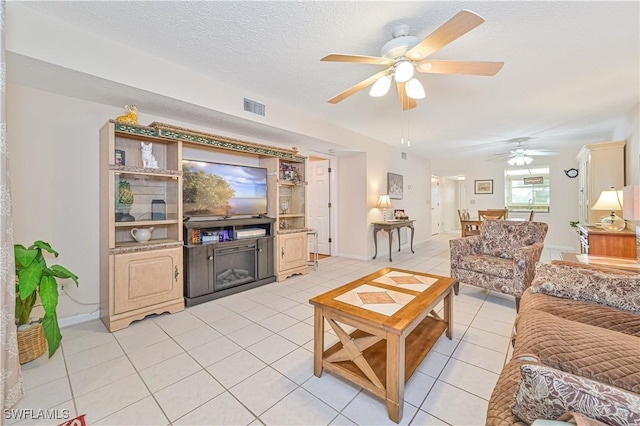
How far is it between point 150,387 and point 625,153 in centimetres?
635

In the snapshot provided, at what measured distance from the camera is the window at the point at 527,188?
6602 millimetres

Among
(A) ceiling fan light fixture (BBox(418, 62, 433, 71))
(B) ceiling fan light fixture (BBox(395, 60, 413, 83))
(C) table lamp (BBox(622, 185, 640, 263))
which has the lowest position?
(C) table lamp (BBox(622, 185, 640, 263))

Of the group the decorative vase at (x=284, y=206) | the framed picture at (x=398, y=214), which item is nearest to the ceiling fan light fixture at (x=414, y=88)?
the decorative vase at (x=284, y=206)

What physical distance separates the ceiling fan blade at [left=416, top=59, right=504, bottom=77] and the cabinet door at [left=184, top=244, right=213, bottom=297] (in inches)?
109

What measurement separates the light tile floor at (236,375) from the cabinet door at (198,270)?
0.86 feet

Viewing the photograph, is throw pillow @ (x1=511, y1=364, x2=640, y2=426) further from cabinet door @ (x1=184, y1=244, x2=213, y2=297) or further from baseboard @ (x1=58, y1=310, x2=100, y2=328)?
baseboard @ (x1=58, y1=310, x2=100, y2=328)

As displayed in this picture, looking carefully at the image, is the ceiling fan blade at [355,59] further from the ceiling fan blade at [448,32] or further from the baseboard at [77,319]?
the baseboard at [77,319]

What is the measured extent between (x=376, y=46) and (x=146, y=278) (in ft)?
9.70

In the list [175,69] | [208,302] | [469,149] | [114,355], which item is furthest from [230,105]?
[469,149]

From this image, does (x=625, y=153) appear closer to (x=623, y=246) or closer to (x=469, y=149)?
(x=623, y=246)

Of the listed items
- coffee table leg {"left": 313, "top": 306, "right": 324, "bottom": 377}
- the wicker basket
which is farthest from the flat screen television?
coffee table leg {"left": 313, "top": 306, "right": 324, "bottom": 377}

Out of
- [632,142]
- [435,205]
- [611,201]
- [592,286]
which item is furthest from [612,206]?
[435,205]

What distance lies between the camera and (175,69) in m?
2.52

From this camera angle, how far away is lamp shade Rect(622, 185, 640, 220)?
85.0 inches
